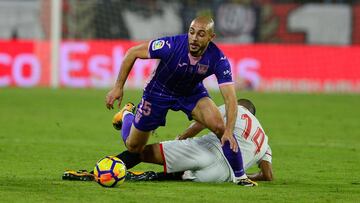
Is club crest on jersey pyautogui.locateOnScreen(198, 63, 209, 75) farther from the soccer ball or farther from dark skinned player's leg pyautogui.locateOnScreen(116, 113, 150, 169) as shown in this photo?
the soccer ball

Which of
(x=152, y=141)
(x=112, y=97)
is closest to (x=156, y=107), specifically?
(x=112, y=97)

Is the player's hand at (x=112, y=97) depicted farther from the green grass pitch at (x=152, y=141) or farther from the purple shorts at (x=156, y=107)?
the green grass pitch at (x=152, y=141)

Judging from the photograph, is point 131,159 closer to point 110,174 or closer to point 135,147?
point 135,147

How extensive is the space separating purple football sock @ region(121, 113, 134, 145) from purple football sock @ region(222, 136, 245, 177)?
4.22ft

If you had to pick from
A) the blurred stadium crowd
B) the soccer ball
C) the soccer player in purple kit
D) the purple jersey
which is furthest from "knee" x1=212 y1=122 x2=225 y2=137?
the blurred stadium crowd

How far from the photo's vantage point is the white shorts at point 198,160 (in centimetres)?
984

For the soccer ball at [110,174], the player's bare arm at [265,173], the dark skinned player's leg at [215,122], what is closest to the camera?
the soccer ball at [110,174]

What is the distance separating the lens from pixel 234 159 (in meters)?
9.56

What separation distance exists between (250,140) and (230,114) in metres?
0.73

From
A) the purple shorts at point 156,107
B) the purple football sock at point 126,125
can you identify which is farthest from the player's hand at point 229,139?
the purple football sock at point 126,125

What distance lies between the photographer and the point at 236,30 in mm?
28750

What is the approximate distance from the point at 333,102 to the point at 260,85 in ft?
12.2

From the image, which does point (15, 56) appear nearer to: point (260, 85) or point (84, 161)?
point (260, 85)

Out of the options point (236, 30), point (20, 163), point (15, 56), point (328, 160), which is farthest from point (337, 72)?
point (20, 163)
